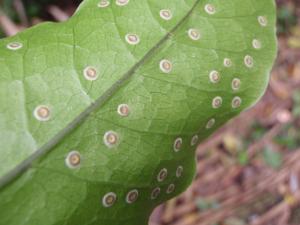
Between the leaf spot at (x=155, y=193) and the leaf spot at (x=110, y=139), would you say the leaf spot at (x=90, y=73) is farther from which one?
the leaf spot at (x=155, y=193)

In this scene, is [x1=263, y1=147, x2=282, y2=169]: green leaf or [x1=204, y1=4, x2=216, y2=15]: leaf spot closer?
[x1=204, y1=4, x2=216, y2=15]: leaf spot

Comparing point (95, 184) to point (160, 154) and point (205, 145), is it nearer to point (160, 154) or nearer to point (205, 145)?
point (160, 154)

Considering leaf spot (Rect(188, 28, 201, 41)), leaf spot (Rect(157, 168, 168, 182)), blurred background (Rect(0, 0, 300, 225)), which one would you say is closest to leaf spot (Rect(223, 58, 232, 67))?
leaf spot (Rect(188, 28, 201, 41))

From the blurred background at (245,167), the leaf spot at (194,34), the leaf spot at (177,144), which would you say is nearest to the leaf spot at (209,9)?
the leaf spot at (194,34)

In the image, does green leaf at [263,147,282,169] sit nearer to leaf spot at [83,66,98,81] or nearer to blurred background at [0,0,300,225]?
blurred background at [0,0,300,225]

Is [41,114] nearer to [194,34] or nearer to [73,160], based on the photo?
[73,160]

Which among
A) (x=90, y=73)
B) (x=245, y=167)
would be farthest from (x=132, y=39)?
(x=245, y=167)
